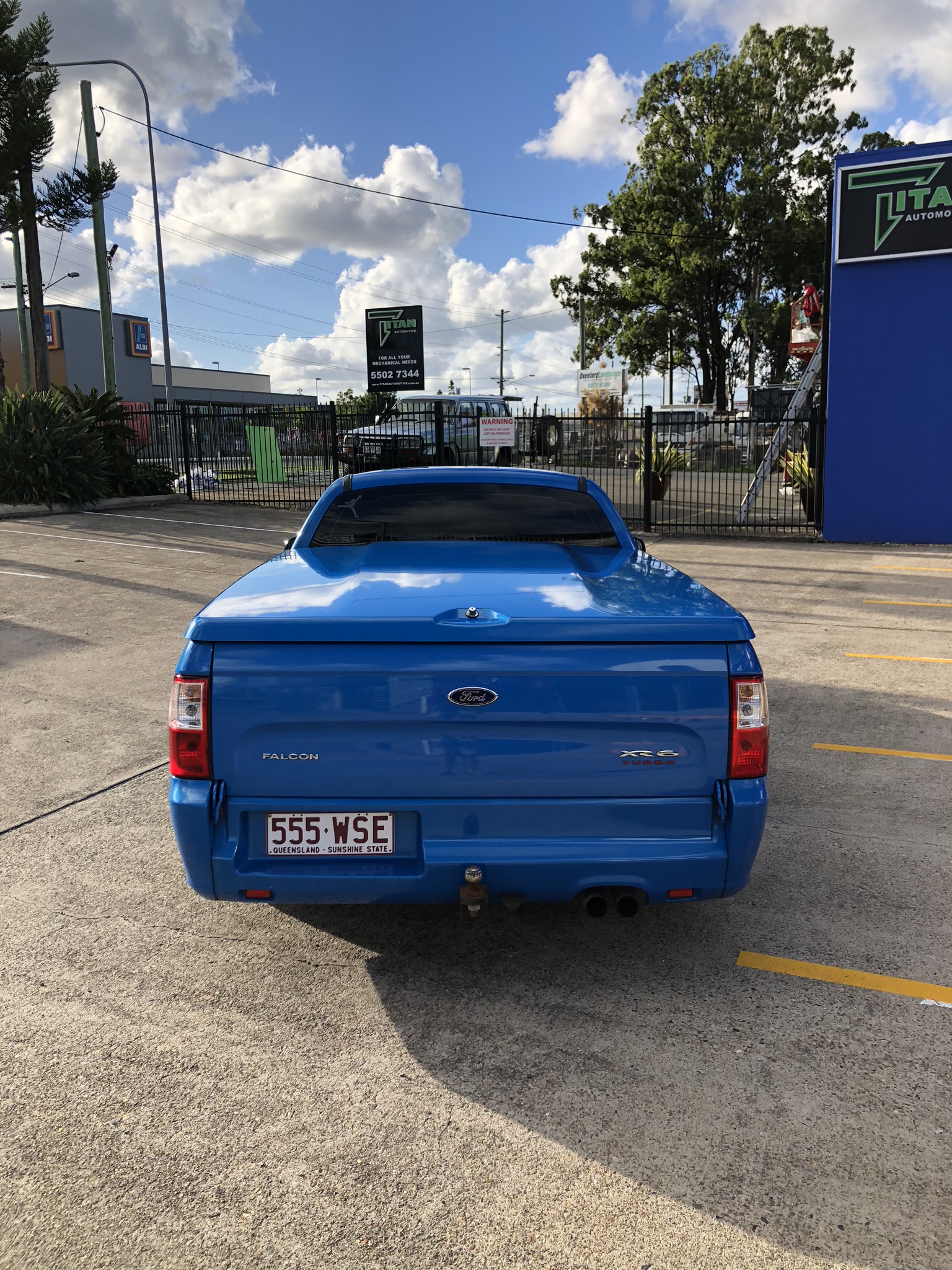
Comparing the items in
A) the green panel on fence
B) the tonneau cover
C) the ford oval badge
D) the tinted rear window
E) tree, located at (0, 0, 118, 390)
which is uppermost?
tree, located at (0, 0, 118, 390)

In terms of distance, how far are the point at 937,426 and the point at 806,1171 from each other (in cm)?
1448

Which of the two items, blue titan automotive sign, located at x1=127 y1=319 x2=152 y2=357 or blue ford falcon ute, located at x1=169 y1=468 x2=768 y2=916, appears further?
blue titan automotive sign, located at x1=127 y1=319 x2=152 y2=357

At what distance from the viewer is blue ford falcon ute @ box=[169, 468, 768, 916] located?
286 cm

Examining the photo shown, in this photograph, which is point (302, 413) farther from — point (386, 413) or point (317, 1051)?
point (317, 1051)

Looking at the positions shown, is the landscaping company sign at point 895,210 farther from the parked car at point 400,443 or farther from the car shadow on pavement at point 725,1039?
the car shadow on pavement at point 725,1039

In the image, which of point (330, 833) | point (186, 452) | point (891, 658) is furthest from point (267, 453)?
point (330, 833)

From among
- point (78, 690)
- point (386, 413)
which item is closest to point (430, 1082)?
point (78, 690)

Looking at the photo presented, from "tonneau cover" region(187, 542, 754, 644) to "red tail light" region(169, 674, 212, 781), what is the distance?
155 mm

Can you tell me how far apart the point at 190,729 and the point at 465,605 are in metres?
0.91

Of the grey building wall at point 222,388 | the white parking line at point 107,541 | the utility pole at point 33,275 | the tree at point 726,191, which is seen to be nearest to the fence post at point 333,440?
the white parking line at point 107,541

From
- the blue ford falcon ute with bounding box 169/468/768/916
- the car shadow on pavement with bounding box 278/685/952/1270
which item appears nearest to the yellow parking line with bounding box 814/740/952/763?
the car shadow on pavement with bounding box 278/685/952/1270

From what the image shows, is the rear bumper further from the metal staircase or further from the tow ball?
the metal staircase

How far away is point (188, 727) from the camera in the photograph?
9.49 feet

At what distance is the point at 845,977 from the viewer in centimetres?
329
